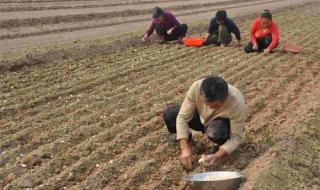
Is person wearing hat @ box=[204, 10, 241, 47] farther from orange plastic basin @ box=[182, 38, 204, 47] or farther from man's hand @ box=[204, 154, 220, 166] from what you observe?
man's hand @ box=[204, 154, 220, 166]

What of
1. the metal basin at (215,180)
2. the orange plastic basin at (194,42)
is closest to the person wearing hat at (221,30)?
the orange plastic basin at (194,42)

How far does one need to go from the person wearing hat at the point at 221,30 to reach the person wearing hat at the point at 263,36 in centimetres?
61

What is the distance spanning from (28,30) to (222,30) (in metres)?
5.67

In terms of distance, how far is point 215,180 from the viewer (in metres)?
4.59

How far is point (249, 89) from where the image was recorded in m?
7.98

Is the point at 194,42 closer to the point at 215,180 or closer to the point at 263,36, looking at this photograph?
the point at 263,36

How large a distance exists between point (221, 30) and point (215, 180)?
23.0 feet

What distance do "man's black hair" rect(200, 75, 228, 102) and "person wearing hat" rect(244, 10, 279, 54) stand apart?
5.70m

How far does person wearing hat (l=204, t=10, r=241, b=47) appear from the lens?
11.2 meters

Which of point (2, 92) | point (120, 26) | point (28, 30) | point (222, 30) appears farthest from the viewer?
point (120, 26)

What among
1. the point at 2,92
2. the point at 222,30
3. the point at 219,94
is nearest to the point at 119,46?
the point at 222,30

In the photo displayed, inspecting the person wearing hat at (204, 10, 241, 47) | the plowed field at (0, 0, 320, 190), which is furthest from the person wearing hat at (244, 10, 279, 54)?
the person wearing hat at (204, 10, 241, 47)

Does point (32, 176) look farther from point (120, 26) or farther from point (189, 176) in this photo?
→ point (120, 26)

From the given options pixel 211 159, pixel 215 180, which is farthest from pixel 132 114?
pixel 215 180
